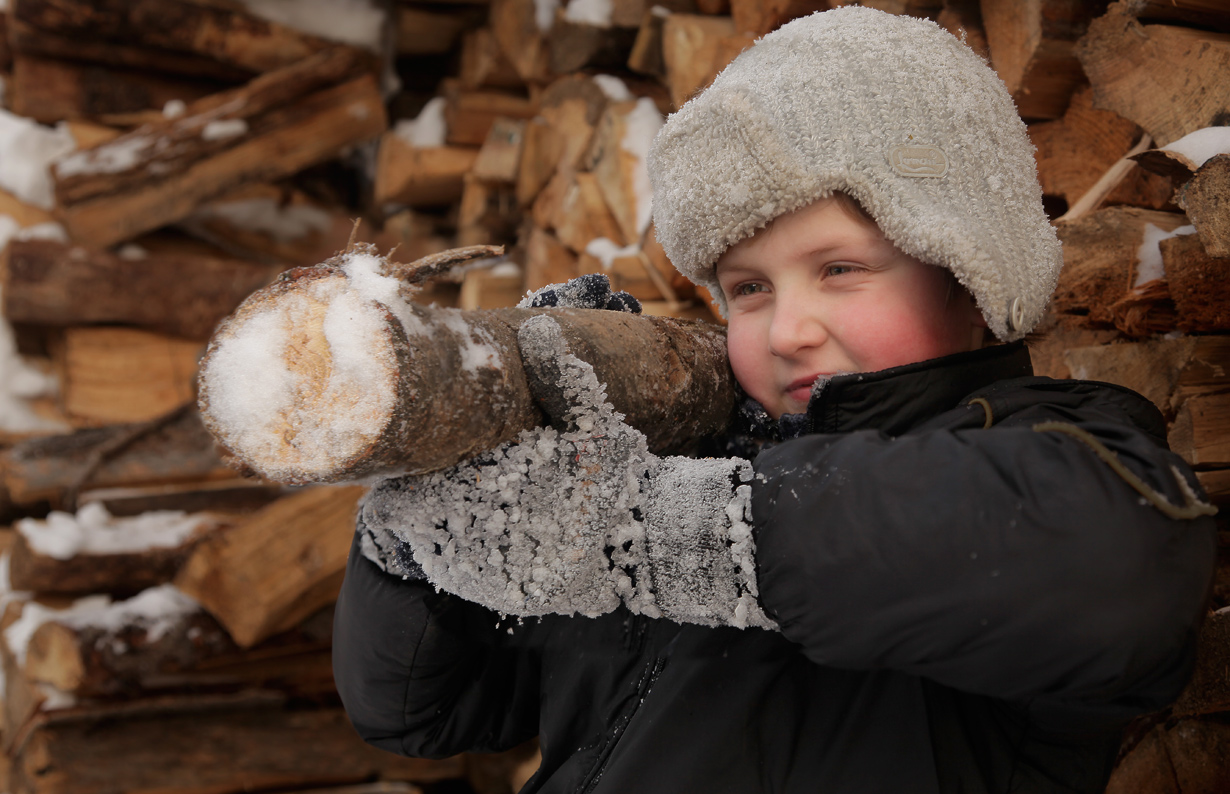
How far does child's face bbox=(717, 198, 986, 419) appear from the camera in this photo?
1030 mm

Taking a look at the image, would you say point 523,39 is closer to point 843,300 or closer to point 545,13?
point 545,13

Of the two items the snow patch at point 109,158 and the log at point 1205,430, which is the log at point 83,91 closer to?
the snow patch at point 109,158

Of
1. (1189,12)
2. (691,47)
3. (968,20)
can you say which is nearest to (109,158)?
(691,47)

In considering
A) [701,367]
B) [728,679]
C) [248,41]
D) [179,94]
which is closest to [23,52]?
[179,94]

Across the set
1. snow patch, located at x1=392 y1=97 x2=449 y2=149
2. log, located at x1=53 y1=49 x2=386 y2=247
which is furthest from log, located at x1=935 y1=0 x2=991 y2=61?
log, located at x1=53 y1=49 x2=386 y2=247

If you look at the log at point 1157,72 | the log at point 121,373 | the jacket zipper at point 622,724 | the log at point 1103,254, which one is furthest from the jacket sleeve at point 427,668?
the log at point 121,373

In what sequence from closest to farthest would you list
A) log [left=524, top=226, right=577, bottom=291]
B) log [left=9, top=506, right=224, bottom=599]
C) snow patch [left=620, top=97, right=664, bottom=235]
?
snow patch [left=620, top=97, right=664, bottom=235]
log [left=9, top=506, right=224, bottom=599]
log [left=524, top=226, right=577, bottom=291]

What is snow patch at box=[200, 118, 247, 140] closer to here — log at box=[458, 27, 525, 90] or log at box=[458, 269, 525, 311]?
log at box=[458, 27, 525, 90]

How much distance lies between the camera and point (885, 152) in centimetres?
101

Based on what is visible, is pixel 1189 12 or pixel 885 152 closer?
pixel 885 152

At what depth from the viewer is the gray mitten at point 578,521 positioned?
31.7 inches

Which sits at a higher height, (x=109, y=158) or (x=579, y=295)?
(x=579, y=295)

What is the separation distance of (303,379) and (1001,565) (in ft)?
1.89

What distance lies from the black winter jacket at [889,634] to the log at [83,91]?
3157mm
